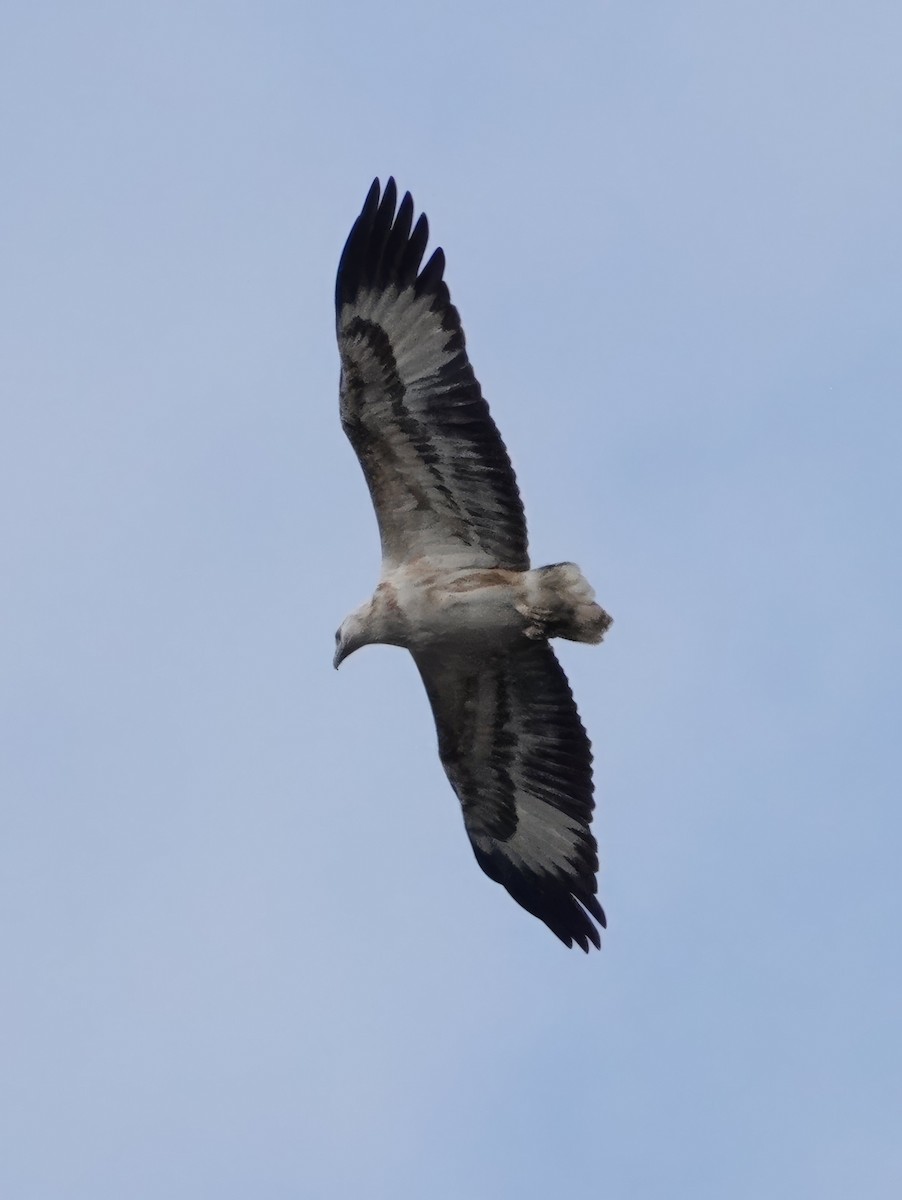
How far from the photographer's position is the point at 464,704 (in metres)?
14.1

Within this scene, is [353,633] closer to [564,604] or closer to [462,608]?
[462,608]

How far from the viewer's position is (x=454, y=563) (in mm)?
13555

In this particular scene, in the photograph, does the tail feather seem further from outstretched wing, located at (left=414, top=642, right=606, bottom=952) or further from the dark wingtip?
the dark wingtip

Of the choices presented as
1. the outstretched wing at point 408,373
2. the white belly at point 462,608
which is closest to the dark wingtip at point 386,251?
the outstretched wing at point 408,373

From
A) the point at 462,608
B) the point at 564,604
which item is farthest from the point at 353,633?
the point at 564,604

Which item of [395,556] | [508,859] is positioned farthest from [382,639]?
[508,859]

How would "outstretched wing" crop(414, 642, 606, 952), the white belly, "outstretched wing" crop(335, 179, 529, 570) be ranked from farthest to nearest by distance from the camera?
"outstretched wing" crop(414, 642, 606, 952), the white belly, "outstretched wing" crop(335, 179, 529, 570)

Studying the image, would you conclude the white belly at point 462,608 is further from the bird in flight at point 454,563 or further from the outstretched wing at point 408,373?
the outstretched wing at point 408,373

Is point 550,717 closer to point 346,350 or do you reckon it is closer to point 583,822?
point 583,822

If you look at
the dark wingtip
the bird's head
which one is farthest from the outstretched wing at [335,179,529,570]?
the bird's head

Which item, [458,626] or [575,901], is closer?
[458,626]

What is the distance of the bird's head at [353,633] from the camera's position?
44.9 ft

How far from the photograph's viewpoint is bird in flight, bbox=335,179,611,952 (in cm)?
1325

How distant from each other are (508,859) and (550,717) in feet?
3.30
